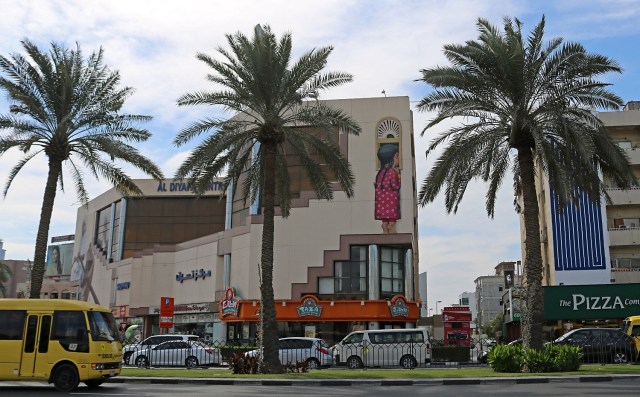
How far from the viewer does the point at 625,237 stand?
46.2 metres

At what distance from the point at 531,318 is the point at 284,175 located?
1215 cm

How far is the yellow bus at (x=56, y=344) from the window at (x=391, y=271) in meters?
29.1

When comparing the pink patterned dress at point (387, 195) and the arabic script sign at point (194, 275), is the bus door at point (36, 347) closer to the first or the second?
the pink patterned dress at point (387, 195)

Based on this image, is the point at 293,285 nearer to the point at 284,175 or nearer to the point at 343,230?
the point at 343,230

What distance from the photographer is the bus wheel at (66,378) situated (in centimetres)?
1686

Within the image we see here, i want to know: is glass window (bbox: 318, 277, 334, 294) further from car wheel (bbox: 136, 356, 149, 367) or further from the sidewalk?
the sidewalk

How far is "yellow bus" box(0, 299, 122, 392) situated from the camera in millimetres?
16953

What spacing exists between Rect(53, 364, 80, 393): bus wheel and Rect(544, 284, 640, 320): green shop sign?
103 ft

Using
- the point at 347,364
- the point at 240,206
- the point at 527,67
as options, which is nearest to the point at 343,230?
the point at 240,206

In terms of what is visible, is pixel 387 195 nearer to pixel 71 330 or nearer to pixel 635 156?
pixel 635 156

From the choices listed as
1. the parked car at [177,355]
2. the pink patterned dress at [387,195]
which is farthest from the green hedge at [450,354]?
the parked car at [177,355]

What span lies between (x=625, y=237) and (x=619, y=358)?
72.2 ft

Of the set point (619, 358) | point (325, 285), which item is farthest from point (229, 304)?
point (619, 358)

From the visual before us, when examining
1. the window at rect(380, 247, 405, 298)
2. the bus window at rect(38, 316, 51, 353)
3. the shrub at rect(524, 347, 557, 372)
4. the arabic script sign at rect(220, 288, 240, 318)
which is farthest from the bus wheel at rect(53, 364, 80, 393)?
the window at rect(380, 247, 405, 298)
